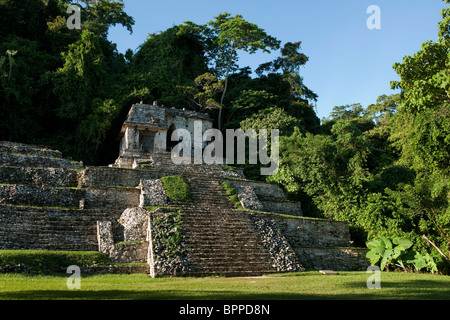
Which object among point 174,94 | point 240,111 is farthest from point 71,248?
point 240,111

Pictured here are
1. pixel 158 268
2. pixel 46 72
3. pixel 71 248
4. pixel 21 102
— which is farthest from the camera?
pixel 46 72

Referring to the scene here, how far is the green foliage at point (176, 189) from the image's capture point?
15.7 m

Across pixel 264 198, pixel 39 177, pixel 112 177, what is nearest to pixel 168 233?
pixel 112 177

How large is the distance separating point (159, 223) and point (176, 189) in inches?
135

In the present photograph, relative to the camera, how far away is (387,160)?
23.9 m

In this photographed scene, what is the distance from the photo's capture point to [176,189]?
16.2 meters

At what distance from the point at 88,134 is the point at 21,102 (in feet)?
14.3

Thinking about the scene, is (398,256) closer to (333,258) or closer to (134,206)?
(333,258)

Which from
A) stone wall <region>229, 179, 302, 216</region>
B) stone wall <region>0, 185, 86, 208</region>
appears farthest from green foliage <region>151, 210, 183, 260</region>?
stone wall <region>229, 179, 302, 216</region>

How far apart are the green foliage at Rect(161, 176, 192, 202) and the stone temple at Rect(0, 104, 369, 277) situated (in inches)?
2.6

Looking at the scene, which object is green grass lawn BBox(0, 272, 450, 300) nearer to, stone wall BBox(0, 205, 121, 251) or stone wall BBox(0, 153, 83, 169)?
stone wall BBox(0, 205, 121, 251)

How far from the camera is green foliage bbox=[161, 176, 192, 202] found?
15.7m
